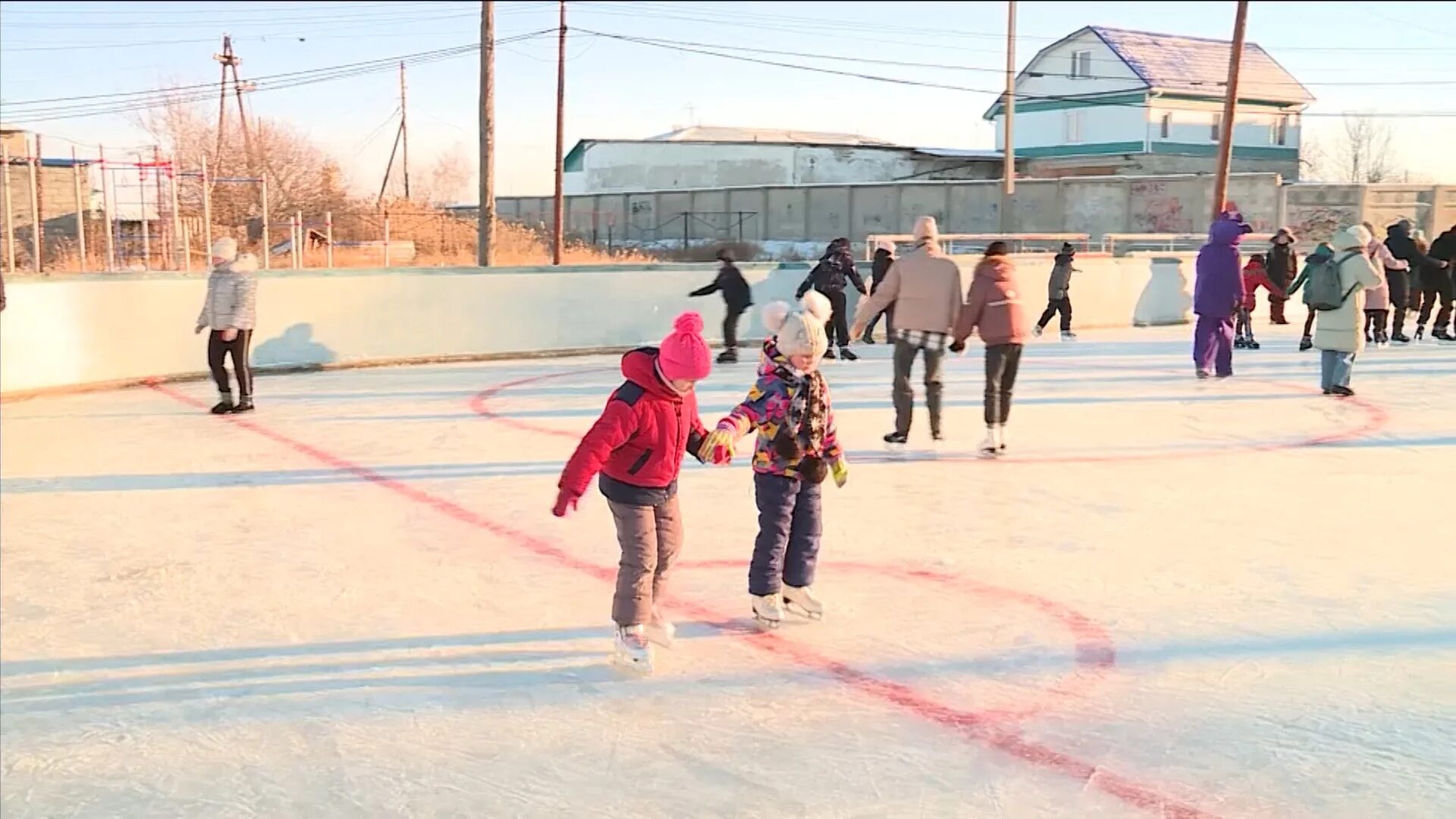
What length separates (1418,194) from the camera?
28078mm

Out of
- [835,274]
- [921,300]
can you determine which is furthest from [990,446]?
[835,274]

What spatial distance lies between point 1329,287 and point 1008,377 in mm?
3646

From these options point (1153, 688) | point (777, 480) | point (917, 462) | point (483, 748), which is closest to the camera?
point (483, 748)

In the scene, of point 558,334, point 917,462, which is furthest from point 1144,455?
point 558,334

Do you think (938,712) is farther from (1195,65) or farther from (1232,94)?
(1195,65)

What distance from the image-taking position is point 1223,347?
11.2 m

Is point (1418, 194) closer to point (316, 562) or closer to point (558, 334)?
point (558, 334)

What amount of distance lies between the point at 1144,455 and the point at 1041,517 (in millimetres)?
1991

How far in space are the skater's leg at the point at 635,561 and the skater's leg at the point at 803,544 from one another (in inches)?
23.3

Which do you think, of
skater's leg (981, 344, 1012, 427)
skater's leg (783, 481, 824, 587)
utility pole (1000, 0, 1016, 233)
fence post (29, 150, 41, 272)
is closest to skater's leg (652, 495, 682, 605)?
skater's leg (783, 481, 824, 587)

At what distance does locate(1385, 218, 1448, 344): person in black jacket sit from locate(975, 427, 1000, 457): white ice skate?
28.1 feet

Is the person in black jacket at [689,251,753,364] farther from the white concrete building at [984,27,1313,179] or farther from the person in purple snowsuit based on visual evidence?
the white concrete building at [984,27,1313,179]

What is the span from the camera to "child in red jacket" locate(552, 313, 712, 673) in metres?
3.64

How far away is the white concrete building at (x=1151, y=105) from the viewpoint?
159 feet
